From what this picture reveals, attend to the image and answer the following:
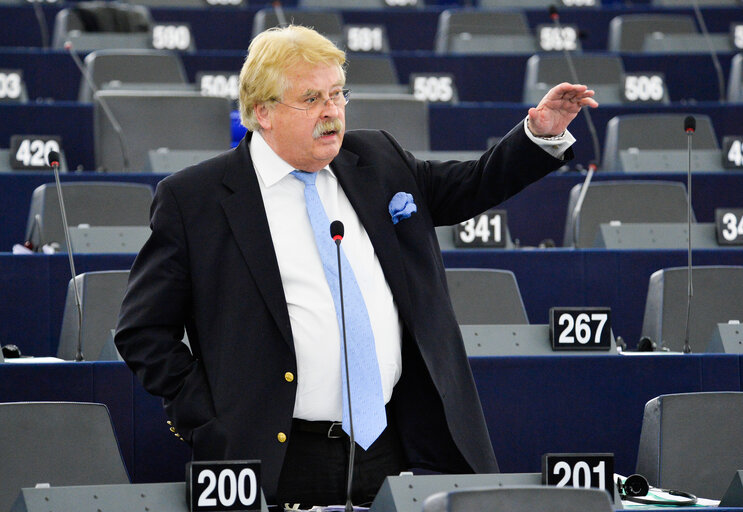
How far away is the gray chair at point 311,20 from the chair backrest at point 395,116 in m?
1.63

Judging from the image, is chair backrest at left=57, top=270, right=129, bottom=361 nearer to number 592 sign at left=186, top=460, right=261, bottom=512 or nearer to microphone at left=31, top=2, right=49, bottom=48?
number 592 sign at left=186, top=460, right=261, bottom=512

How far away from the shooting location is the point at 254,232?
2615 millimetres

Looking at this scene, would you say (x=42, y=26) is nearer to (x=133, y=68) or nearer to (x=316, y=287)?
(x=133, y=68)

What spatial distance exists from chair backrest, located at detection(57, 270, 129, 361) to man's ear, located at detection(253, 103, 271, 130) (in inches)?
63.0

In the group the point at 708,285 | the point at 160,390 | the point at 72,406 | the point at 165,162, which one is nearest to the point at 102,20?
the point at 165,162

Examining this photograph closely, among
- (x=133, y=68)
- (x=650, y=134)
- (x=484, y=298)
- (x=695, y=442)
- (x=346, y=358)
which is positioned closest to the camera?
(x=346, y=358)

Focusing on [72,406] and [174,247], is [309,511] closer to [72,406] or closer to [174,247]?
[174,247]

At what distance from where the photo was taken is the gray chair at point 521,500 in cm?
200

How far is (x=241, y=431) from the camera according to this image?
2.54 m

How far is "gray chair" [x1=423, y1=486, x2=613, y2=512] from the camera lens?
200 cm

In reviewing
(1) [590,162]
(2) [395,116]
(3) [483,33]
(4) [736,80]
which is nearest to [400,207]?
(2) [395,116]

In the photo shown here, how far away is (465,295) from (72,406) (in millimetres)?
1644

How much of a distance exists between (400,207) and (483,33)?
5.71 m

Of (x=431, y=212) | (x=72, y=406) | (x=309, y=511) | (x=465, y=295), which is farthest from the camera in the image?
(x=465, y=295)
